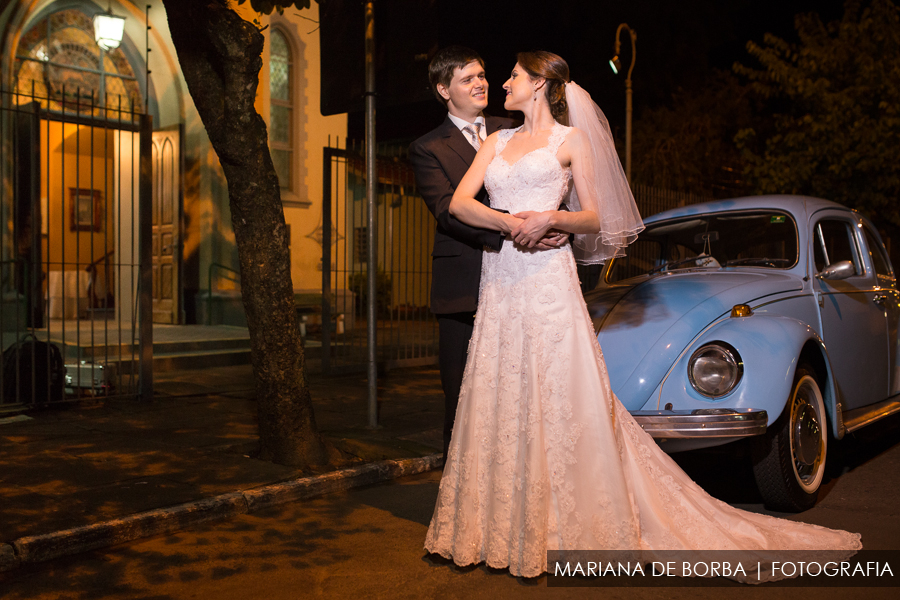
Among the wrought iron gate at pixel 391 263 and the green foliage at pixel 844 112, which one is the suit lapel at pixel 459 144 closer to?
the wrought iron gate at pixel 391 263

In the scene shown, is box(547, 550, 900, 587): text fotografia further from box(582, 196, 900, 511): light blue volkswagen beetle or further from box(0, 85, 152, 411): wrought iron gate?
box(0, 85, 152, 411): wrought iron gate

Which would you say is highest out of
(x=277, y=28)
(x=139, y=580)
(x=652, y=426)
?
(x=277, y=28)

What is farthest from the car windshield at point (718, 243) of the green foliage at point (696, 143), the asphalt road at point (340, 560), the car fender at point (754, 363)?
the green foliage at point (696, 143)

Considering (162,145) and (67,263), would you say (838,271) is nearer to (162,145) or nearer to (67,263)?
(67,263)

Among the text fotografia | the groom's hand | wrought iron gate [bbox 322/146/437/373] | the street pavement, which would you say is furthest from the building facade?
the text fotografia

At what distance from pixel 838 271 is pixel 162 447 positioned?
4.66 metres

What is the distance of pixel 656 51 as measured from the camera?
1016 inches

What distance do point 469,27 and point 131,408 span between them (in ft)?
54.6

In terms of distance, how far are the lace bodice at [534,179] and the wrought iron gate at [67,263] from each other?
3.85 metres

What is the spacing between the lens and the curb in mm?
3678

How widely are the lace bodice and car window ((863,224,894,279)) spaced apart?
3748mm

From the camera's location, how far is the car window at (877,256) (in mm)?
6121

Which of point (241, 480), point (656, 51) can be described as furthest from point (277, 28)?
point (656, 51)

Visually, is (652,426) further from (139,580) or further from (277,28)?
(277,28)
